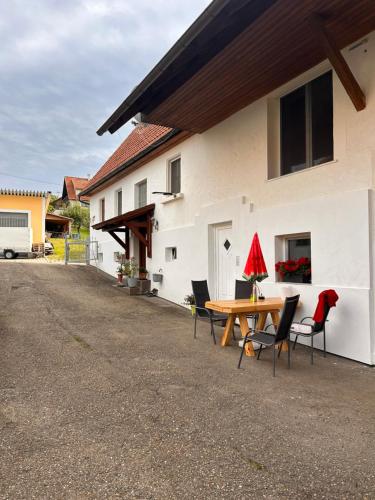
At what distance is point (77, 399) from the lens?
12.7 feet

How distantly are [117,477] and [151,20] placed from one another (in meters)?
7.57

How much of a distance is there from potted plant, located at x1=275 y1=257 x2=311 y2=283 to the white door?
172 cm

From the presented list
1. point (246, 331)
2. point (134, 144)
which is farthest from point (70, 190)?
point (246, 331)

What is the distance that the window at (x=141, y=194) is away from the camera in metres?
13.5

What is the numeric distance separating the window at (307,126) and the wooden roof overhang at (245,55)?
0.42 meters

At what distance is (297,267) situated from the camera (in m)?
6.43

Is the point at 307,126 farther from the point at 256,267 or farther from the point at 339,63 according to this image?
the point at 256,267

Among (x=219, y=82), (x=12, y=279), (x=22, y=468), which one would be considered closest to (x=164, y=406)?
(x=22, y=468)

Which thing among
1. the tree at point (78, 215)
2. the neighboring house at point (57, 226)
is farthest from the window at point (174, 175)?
the tree at point (78, 215)

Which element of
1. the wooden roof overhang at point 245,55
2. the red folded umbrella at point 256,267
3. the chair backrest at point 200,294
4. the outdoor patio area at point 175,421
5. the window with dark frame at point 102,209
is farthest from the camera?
the window with dark frame at point 102,209

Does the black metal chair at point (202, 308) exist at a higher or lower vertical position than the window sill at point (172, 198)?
lower

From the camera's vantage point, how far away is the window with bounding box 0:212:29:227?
74.6 ft

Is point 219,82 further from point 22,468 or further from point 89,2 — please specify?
point 22,468

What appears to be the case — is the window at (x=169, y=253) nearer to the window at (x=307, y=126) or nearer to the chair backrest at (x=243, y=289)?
the chair backrest at (x=243, y=289)
